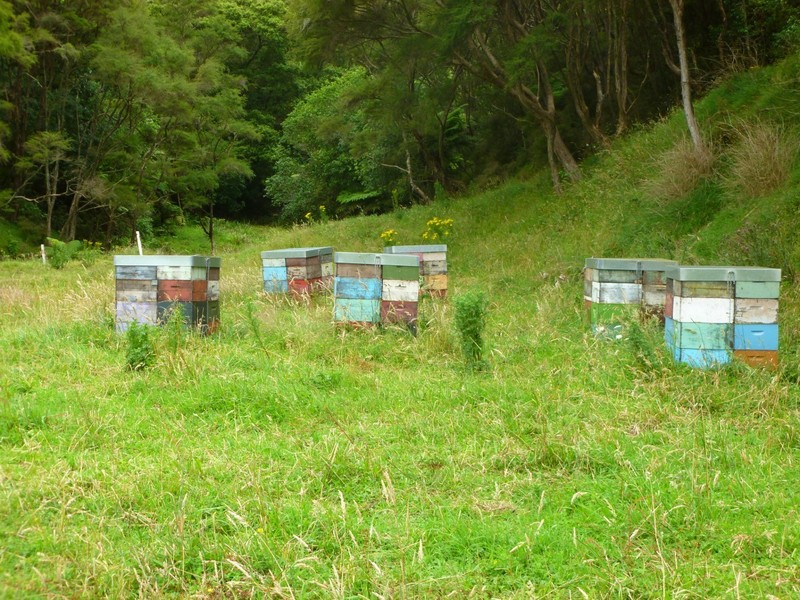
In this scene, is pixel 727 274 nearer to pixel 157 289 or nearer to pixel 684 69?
pixel 157 289

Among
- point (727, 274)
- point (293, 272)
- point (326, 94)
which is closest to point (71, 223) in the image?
point (326, 94)

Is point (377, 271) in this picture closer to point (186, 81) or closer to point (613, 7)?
point (613, 7)

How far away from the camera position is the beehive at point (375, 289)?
24.9 ft

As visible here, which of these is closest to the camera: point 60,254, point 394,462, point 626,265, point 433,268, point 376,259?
point 394,462

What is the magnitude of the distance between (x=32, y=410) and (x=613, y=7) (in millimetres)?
13348

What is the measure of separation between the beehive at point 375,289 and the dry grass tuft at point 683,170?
570 cm

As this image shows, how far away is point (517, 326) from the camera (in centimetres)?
791

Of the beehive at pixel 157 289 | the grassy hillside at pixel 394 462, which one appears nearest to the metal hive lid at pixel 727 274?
the grassy hillside at pixel 394 462

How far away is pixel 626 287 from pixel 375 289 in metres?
2.42

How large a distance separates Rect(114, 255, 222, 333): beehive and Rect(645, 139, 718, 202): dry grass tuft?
7.31 m

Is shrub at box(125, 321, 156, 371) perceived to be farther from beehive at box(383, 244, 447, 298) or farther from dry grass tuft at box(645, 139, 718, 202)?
dry grass tuft at box(645, 139, 718, 202)

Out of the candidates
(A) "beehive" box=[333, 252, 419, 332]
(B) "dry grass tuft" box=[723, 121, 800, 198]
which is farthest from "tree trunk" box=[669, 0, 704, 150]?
(A) "beehive" box=[333, 252, 419, 332]

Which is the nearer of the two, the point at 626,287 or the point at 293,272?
the point at 626,287

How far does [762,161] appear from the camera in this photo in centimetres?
981
